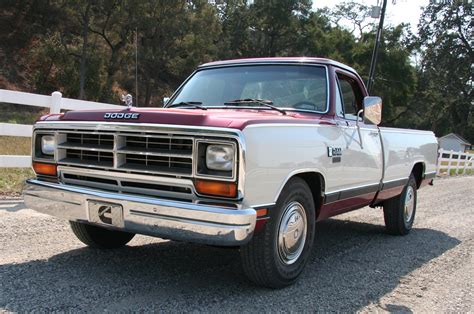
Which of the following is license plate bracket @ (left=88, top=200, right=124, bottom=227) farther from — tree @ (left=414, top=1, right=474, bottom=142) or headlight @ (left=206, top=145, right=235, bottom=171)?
tree @ (left=414, top=1, right=474, bottom=142)

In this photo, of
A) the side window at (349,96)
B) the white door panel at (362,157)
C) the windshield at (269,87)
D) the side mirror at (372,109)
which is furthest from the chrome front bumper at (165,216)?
the side window at (349,96)

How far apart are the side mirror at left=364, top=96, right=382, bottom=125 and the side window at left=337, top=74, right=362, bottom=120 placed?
0.68 ft

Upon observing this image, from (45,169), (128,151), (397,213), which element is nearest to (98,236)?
(45,169)

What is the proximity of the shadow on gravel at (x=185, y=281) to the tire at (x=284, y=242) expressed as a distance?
15 cm

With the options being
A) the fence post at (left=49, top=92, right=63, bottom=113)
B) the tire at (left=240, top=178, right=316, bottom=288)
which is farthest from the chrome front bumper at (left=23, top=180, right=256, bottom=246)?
the fence post at (left=49, top=92, right=63, bottom=113)

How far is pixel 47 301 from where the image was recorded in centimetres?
338

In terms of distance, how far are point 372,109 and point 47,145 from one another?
3.12m

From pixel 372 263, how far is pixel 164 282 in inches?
86.7

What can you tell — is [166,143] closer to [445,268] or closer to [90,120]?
[90,120]

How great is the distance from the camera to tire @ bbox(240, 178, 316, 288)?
3.62m

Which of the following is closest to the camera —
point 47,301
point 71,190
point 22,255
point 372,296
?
point 47,301

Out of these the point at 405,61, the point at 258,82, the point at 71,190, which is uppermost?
the point at 405,61

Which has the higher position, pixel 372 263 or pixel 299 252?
pixel 299 252

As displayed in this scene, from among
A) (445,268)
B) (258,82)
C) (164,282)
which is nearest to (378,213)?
(445,268)
